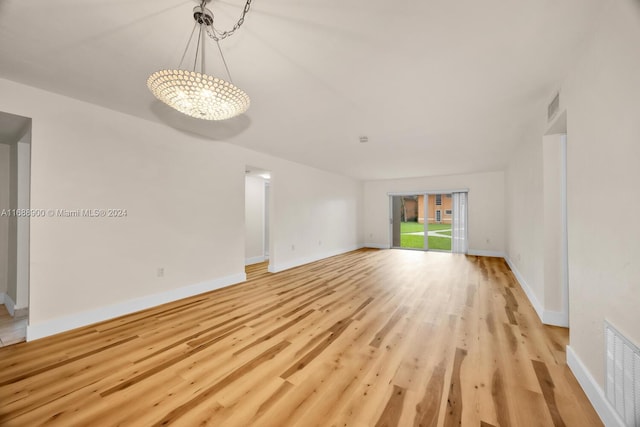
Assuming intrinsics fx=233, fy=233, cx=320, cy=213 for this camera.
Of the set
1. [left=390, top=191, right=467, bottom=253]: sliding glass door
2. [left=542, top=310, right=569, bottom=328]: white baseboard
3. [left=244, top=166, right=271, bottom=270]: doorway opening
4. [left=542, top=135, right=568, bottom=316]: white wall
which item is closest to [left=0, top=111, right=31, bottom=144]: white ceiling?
[left=244, top=166, right=271, bottom=270]: doorway opening

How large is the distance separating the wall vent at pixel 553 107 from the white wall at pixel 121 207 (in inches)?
172

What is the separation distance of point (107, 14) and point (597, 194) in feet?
11.1

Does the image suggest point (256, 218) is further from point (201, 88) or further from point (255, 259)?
point (201, 88)

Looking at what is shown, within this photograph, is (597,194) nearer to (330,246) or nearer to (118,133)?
(118,133)

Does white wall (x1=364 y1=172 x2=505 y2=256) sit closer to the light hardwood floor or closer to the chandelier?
the light hardwood floor

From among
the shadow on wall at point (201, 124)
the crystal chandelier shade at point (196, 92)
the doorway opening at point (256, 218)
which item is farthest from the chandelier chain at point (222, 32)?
the doorway opening at point (256, 218)

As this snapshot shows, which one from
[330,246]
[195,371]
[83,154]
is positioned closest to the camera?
[195,371]

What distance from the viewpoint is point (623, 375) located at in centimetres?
123

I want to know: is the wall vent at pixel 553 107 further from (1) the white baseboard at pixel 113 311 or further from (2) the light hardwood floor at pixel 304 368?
(1) the white baseboard at pixel 113 311

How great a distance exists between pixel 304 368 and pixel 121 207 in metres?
2.95

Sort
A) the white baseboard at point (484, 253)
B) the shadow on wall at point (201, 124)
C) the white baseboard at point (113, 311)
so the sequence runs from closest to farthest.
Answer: the white baseboard at point (113, 311)
the shadow on wall at point (201, 124)
the white baseboard at point (484, 253)

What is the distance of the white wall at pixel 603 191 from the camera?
118 cm

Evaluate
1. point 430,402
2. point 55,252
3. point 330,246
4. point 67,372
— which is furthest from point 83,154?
point 330,246

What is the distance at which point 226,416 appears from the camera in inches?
56.4
